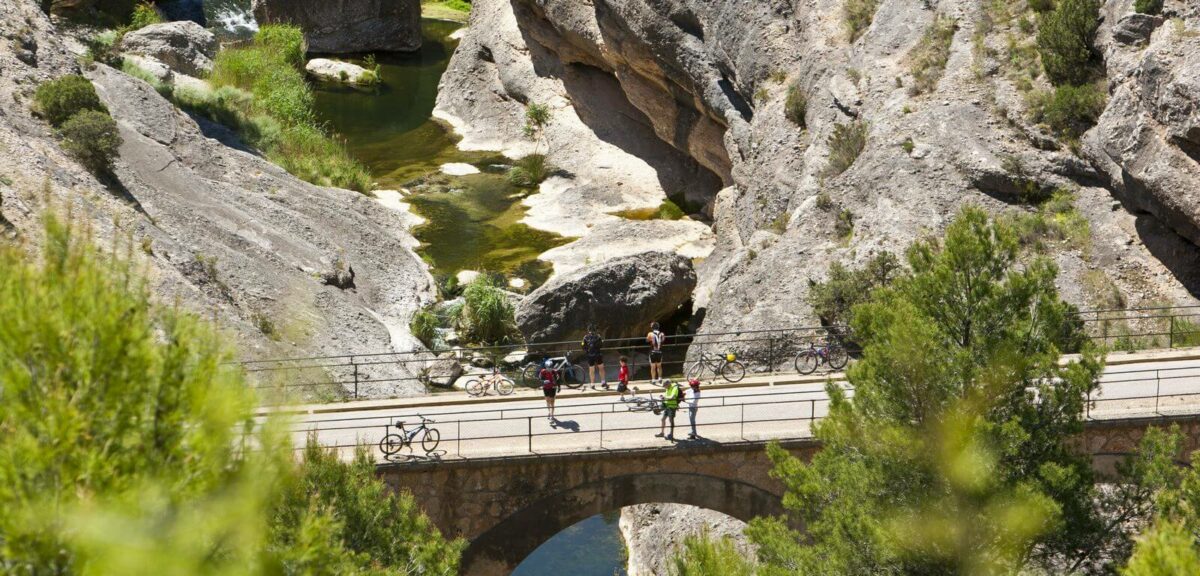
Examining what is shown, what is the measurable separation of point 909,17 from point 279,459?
116 feet

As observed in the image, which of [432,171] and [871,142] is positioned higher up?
[432,171]

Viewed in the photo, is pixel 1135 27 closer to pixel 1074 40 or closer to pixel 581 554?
pixel 1074 40

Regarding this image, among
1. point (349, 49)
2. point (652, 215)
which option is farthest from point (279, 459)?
point (349, 49)

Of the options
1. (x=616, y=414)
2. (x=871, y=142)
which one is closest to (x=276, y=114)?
(x=871, y=142)

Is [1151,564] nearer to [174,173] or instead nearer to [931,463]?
[931,463]

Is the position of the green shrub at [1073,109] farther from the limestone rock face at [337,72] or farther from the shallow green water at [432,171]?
the limestone rock face at [337,72]

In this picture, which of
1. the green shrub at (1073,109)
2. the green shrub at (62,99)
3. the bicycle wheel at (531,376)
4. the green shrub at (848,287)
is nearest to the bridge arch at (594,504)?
the bicycle wheel at (531,376)

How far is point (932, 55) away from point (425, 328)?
20.0 metres

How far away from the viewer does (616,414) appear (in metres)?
30.4

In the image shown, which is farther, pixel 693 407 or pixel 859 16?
pixel 859 16

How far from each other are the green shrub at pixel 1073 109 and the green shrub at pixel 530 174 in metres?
30.7

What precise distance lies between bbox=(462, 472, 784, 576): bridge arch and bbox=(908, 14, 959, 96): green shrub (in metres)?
18.9

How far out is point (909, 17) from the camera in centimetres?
4497

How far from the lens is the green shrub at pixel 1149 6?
36625 mm
